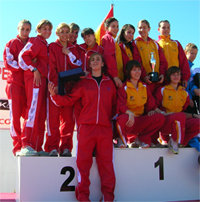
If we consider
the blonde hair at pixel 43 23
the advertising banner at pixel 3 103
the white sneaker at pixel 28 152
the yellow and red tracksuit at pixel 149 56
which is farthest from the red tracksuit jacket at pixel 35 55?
the advertising banner at pixel 3 103

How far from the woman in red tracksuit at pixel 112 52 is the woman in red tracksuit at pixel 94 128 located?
230 mm

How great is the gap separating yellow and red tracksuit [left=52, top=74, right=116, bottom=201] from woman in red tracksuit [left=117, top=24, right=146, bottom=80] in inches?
29.1

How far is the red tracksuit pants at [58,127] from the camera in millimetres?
3799

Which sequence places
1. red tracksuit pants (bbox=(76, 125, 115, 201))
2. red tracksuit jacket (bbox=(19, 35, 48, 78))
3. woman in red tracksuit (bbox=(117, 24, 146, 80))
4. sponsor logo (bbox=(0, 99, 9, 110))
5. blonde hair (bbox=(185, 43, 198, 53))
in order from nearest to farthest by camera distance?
red tracksuit pants (bbox=(76, 125, 115, 201)), red tracksuit jacket (bbox=(19, 35, 48, 78)), woman in red tracksuit (bbox=(117, 24, 146, 80)), blonde hair (bbox=(185, 43, 198, 53)), sponsor logo (bbox=(0, 99, 9, 110))

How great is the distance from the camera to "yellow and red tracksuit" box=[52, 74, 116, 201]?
11.3 feet

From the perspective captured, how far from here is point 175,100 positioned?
13.7 feet

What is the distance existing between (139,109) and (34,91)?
1.33 metres

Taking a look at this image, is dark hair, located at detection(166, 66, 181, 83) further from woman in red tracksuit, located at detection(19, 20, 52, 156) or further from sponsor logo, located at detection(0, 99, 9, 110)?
sponsor logo, located at detection(0, 99, 9, 110)

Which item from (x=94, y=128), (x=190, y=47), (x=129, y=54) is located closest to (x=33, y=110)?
(x=94, y=128)

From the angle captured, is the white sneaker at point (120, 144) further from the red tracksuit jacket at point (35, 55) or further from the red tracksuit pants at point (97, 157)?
the red tracksuit jacket at point (35, 55)

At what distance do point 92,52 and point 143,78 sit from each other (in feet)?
2.60

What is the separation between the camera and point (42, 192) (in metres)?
3.46

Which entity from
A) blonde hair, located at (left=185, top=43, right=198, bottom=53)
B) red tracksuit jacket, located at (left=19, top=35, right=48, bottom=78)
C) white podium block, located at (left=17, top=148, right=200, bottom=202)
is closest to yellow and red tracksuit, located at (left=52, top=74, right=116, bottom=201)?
white podium block, located at (left=17, top=148, right=200, bottom=202)

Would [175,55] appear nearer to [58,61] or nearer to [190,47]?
[190,47]
